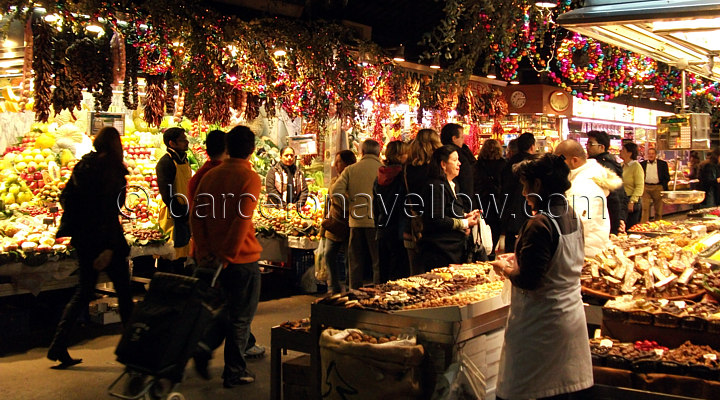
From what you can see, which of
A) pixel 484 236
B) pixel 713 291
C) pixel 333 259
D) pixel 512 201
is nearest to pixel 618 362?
pixel 713 291

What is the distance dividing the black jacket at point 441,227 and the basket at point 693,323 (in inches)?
77.3

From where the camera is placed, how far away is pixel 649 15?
12.4 feet

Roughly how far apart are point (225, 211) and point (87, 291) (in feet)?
5.11

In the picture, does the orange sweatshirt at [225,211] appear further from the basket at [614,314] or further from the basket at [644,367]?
the basket at [644,367]

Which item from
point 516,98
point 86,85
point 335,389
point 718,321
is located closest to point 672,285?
point 718,321

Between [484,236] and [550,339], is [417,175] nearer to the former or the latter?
[484,236]

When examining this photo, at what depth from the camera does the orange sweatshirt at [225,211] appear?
4.75 m

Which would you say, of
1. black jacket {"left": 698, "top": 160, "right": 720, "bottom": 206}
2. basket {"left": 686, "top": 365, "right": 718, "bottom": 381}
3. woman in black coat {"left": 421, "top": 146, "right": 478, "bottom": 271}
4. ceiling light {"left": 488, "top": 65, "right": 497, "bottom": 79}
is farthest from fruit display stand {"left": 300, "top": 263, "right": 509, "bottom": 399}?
black jacket {"left": 698, "top": 160, "right": 720, "bottom": 206}

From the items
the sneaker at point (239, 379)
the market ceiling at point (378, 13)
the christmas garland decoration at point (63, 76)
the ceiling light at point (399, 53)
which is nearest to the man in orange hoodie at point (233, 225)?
the sneaker at point (239, 379)

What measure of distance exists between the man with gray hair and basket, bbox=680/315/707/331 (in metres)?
3.43

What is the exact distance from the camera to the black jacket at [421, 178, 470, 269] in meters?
5.59

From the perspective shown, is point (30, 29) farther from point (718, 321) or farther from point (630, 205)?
point (630, 205)

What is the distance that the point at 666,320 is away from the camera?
164 inches

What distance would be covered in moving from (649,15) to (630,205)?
7628 mm
